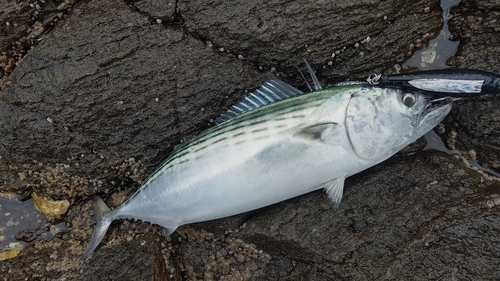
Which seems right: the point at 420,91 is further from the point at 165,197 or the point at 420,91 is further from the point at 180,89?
the point at 165,197

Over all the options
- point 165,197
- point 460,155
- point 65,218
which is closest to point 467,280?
point 460,155

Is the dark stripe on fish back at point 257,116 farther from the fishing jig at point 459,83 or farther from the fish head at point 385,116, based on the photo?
the fishing jig at point 459,83

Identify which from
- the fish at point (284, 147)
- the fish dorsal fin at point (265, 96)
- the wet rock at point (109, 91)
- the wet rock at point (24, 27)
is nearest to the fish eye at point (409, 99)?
the fish at point (284, 147)

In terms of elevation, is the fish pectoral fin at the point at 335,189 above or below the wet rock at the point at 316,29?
below

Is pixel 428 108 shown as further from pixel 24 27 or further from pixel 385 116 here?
pixel 24 27

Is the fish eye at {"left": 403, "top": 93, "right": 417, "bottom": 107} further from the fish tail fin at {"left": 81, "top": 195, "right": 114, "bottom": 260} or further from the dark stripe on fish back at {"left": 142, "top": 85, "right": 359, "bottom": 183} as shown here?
the fish tail fin at {"left": 81, "top": 195, "right": 114, "bottom": 260}

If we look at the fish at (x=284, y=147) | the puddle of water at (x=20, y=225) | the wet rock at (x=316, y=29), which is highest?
the wet rock at (x=316, y=29)

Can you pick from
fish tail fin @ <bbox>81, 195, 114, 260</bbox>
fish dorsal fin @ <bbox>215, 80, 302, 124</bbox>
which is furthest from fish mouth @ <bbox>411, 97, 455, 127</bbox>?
fish tail fin @ <bbox>81, 195, 114, 260</bbox>
